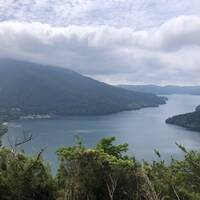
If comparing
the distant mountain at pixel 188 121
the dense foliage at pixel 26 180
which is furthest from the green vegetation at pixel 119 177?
the distant mountain at pixel 188 121

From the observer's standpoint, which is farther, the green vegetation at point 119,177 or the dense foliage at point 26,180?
the dense foliage at point 26,180

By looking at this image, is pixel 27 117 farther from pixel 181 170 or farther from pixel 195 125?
pixel 181 170

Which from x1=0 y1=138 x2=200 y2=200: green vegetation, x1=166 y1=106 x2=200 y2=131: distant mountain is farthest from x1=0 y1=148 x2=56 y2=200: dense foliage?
x1=166 y1=106 x2=200 y2=131: distant mountain

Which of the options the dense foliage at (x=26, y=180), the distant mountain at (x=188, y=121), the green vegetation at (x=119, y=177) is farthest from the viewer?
the distant mountain at (x=188, y=121)

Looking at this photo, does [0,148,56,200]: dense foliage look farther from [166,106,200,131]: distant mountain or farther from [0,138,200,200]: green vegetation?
[166,106,200,131]: distant mountain

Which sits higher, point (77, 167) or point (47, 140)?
point (77, 167)

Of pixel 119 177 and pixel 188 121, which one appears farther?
pixel 188 121

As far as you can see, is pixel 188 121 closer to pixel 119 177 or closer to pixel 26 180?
pixel 26 180

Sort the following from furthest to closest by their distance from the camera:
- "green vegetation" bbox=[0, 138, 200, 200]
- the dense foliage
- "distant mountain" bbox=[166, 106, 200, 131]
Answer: "distant mountain" bbox=[166, 106, 200, 131], the dense foliage, "green vegetation" bbox=[0, 138, 200, 200]

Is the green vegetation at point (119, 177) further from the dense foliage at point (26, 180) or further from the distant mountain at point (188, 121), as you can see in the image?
the distant mountain at point (188, 121)

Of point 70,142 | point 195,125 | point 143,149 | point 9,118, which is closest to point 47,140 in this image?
point 70,142

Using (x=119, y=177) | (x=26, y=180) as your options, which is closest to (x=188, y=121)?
(x=26, y=180)
